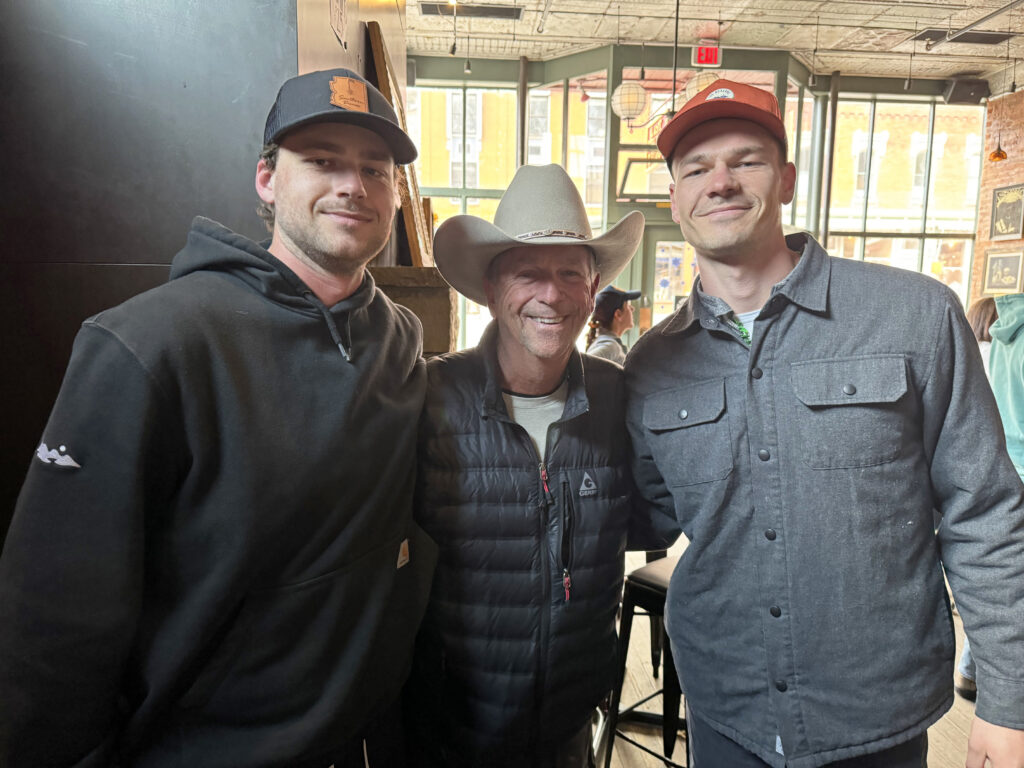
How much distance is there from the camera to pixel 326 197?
48.3 inches

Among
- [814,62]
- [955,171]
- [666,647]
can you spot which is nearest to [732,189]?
[666,647]

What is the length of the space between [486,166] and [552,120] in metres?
1.20

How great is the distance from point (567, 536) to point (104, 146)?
149cm

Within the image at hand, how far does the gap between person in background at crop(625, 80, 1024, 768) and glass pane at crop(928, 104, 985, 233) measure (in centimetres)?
1117

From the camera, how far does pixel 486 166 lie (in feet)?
31.6

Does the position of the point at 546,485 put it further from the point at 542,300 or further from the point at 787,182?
the point at 787,182

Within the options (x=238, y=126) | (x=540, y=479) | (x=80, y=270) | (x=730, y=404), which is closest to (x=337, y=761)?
(x=540, y=479)

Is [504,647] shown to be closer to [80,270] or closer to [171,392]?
[171,392]

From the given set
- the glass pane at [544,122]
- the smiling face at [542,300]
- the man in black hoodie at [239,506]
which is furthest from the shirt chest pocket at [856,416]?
the glass pane at [544,122]

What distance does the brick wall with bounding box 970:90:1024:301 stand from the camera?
9148mm

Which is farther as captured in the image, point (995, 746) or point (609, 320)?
point (609, 320)

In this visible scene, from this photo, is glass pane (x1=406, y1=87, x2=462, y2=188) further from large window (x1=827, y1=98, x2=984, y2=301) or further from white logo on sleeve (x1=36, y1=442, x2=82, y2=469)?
white logo on sleeve (x1=36, y1=442, x2=82, y2=469)

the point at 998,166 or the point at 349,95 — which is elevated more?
the point at 998,166

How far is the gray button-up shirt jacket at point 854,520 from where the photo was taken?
1221 mm
